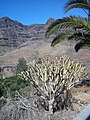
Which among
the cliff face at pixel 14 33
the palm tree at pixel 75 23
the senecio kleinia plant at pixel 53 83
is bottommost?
the senecio kleinia plant at pixel 53 83

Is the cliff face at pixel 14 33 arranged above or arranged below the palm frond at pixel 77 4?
above

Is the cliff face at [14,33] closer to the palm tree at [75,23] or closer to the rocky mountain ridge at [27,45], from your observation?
the rocky mountain ridge at [27,45]

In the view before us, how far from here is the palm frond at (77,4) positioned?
1002cm

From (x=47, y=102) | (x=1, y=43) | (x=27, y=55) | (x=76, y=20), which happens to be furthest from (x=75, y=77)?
(x=1, y=43)

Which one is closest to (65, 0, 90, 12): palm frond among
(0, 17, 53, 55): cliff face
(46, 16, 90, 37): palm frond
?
(46, 16, 90, 37): palm frond

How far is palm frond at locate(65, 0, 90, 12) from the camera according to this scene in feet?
32.9

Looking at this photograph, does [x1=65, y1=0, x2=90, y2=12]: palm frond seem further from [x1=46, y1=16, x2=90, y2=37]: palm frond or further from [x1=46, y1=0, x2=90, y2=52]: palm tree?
[x1=46, y1=16, x2=90, y2=37]: palm frond

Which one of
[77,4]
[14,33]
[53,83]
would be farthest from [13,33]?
[53,83]

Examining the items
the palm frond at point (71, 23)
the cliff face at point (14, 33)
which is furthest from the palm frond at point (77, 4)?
the cliff face at point (14, 33)

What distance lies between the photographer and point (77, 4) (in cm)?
1021

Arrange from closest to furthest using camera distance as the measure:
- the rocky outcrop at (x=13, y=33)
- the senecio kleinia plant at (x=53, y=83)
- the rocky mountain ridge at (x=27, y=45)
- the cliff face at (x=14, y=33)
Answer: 1. the senecio kleinia plant at (x=53, y=83)
2. the rocky mountain ridge at (x=27, y=45)
3. the cliff face at (x=14, y=33)
4. the rocky outcrop at (x=13, y=33)

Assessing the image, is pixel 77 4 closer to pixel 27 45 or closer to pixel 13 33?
pixel 27 45

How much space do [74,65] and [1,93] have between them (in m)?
5.52

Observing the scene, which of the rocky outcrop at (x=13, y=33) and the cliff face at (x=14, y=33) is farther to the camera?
the rocky outcrop at (x=13, y=33)
